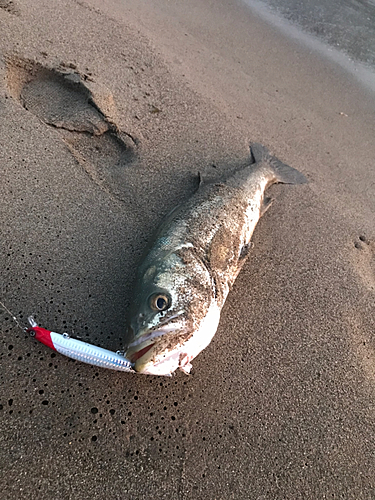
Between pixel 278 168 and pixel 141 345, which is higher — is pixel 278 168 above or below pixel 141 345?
above

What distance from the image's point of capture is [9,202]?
304 centimetres

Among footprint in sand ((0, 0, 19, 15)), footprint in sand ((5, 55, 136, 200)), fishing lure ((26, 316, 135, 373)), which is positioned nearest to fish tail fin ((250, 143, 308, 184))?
footprint in sand ((5, 55, 136, 200))


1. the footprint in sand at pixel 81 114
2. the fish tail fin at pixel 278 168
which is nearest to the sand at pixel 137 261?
the footprint in sand at pixel 81 114

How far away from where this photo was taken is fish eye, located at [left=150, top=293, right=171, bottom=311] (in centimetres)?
249

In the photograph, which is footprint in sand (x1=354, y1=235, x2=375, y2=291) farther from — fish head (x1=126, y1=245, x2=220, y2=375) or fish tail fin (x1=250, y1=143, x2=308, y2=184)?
fish head (x1=126, y1=245, x2=220, y2=375)

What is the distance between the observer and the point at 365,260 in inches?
155

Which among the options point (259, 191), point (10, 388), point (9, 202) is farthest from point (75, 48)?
point (10, 388)

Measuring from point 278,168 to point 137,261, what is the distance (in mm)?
2546

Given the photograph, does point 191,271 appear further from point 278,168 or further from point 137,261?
point 278,168

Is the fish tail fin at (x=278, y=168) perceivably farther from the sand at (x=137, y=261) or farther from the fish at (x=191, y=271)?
the fish at (x=191, y=271)

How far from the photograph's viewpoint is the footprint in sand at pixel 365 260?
12.3ft

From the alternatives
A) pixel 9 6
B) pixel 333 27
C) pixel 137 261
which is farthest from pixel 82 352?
pixel 333 27

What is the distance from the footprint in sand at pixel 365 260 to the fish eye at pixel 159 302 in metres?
2.51

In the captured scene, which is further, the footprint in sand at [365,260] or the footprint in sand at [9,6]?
the footprint in sand at [9,6]
